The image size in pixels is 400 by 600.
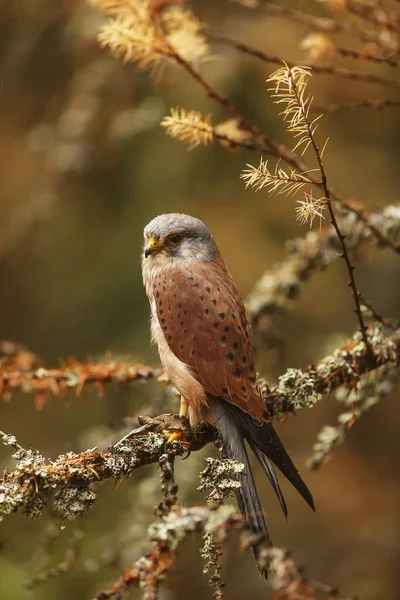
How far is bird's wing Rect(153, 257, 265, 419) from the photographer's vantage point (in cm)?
251

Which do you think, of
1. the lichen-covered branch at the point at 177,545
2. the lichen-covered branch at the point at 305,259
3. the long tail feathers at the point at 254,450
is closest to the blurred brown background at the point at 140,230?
the lichen-covered branch at the point at 305,259

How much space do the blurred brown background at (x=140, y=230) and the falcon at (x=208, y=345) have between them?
3.02 ft

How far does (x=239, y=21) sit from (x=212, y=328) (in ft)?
8.99

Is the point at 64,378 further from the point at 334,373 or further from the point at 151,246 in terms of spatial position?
the point at 334,373

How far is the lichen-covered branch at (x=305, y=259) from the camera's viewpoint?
292 cm

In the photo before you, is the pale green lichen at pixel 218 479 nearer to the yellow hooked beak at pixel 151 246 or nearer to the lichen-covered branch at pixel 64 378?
the lichen-covered branch at pixel 64 378

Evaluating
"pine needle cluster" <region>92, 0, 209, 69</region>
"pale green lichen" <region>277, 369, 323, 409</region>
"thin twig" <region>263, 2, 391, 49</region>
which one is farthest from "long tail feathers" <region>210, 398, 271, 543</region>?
"thin twig" <region>263, 2, 391, 49</region>

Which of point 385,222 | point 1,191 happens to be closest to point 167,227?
point 385,222

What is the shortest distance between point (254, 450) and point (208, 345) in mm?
448

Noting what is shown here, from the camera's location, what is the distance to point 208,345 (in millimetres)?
2611

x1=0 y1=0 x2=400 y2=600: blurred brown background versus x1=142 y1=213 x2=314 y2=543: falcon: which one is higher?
x1=0 y1=0 x2=400 y2=600: blurred brown background

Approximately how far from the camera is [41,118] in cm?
487

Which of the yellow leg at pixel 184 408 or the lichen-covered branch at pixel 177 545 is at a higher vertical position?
the yellow leg at pixel 184 408

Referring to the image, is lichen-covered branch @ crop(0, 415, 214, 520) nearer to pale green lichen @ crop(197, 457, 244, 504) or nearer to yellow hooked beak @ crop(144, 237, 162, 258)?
pale green lichen @ crop(197, 457, 244, 504)
